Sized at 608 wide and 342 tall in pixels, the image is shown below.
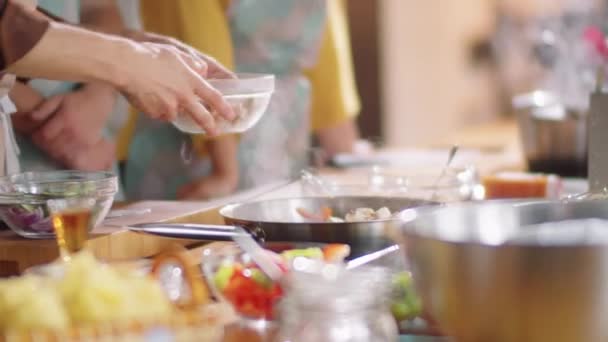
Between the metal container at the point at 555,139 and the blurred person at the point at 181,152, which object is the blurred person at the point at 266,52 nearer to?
the blurred person at the point at 181,152

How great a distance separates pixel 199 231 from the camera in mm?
1338

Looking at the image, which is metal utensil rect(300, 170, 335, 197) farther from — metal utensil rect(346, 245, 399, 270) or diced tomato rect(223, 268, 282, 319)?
diced tomato rect(223, 268, 282, 319)

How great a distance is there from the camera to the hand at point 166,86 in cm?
145

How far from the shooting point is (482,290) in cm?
94

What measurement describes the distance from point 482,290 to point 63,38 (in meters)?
0.68

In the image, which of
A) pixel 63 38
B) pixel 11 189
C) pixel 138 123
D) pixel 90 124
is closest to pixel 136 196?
pixel 138 123

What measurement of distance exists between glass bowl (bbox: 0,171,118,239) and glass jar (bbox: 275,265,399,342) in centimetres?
54

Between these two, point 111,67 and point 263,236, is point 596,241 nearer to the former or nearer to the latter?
point 263,236

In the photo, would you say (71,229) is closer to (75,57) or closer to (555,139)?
(75,57)

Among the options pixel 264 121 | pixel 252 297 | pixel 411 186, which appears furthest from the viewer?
pixel 264 121

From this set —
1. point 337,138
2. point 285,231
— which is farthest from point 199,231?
point 337,138

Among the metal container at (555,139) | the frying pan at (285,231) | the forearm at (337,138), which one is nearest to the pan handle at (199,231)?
the frying pan at (285,231)

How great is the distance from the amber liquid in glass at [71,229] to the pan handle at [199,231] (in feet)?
0.26

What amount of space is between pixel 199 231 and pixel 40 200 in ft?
0.83
